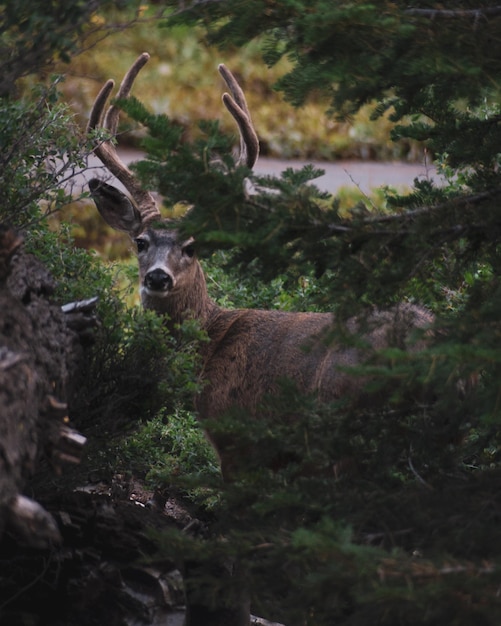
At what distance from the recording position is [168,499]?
22.0 ft

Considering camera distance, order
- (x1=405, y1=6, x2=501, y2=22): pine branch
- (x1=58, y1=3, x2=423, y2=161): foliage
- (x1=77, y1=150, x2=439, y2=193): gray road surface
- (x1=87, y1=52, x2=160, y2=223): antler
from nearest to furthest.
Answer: (x1=405, y1=6, x2=501, y2=22): pine branch → (x1=87, y1=52, x2=160, y2=223): antler → (x1=77, y1=150, x2=439, y2=193): gray road surface → (x1=58, y1=3, x2=423, y2=161): foliage

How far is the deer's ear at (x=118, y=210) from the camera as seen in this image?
21.5ft

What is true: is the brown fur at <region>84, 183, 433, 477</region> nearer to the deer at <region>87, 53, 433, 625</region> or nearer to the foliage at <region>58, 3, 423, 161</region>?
the deer at <region>87, 53, 433, 625</region>

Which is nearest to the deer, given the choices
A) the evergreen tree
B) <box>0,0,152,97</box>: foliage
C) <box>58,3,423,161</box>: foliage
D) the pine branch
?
the evergreen tree

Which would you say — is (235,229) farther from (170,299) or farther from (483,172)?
(170,299)

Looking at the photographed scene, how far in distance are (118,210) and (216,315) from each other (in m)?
0.87

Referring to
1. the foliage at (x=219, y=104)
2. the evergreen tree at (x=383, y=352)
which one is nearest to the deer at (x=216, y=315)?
the evergreen tree at (x=383, y=352)

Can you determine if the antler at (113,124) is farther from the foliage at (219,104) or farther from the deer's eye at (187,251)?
the foliage at (219,104)

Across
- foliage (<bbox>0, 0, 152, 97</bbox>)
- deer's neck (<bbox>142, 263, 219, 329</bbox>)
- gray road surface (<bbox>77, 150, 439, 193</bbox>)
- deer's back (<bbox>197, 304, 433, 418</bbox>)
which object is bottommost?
gray road surface (<bbox>77, 150, 439, 193</bbox>)

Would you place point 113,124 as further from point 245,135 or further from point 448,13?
point 448,13

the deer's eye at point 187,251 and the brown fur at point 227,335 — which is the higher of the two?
the deer's eye at point 187,251

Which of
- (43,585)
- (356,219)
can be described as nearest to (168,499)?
(43,585)

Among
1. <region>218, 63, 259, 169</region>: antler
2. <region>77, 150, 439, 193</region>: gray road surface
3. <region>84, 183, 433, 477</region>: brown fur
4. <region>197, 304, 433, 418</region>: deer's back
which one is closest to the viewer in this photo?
<region>197, 304, 433, 418</region>: deer's back

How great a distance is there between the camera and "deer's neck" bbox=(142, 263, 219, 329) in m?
6.50
